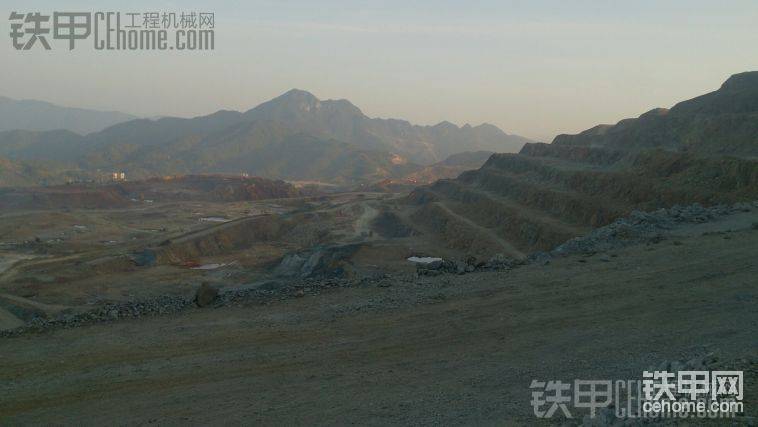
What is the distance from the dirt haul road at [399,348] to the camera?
9023mm

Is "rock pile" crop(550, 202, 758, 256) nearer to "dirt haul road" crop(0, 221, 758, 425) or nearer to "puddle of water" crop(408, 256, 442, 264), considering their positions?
"dirt haul road" crop(0, 221, 758, 425)

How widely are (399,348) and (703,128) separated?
4298 centimetres

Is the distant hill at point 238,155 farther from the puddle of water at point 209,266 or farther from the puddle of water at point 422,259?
the puddle of water at point 422,259

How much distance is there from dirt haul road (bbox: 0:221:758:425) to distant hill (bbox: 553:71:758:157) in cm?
2833

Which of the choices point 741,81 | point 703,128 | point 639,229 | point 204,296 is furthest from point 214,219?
point 741,81

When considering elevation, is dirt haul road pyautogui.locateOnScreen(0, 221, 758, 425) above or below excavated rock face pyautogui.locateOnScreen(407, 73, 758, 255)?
below

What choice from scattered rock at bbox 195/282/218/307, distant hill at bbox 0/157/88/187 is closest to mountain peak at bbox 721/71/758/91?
scattered rock at bbox 195/282/218/307

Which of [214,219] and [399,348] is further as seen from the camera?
[214,219]

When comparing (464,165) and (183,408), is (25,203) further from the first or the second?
(464,165)

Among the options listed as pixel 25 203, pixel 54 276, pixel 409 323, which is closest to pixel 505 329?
pixel 409 323

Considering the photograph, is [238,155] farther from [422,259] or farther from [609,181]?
[609,181]

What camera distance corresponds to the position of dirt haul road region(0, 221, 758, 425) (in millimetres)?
9023

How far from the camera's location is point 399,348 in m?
11.3

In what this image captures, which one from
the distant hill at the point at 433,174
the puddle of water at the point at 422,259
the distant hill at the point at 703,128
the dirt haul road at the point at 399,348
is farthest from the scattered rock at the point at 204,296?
the distant hill at the point at 433,174
